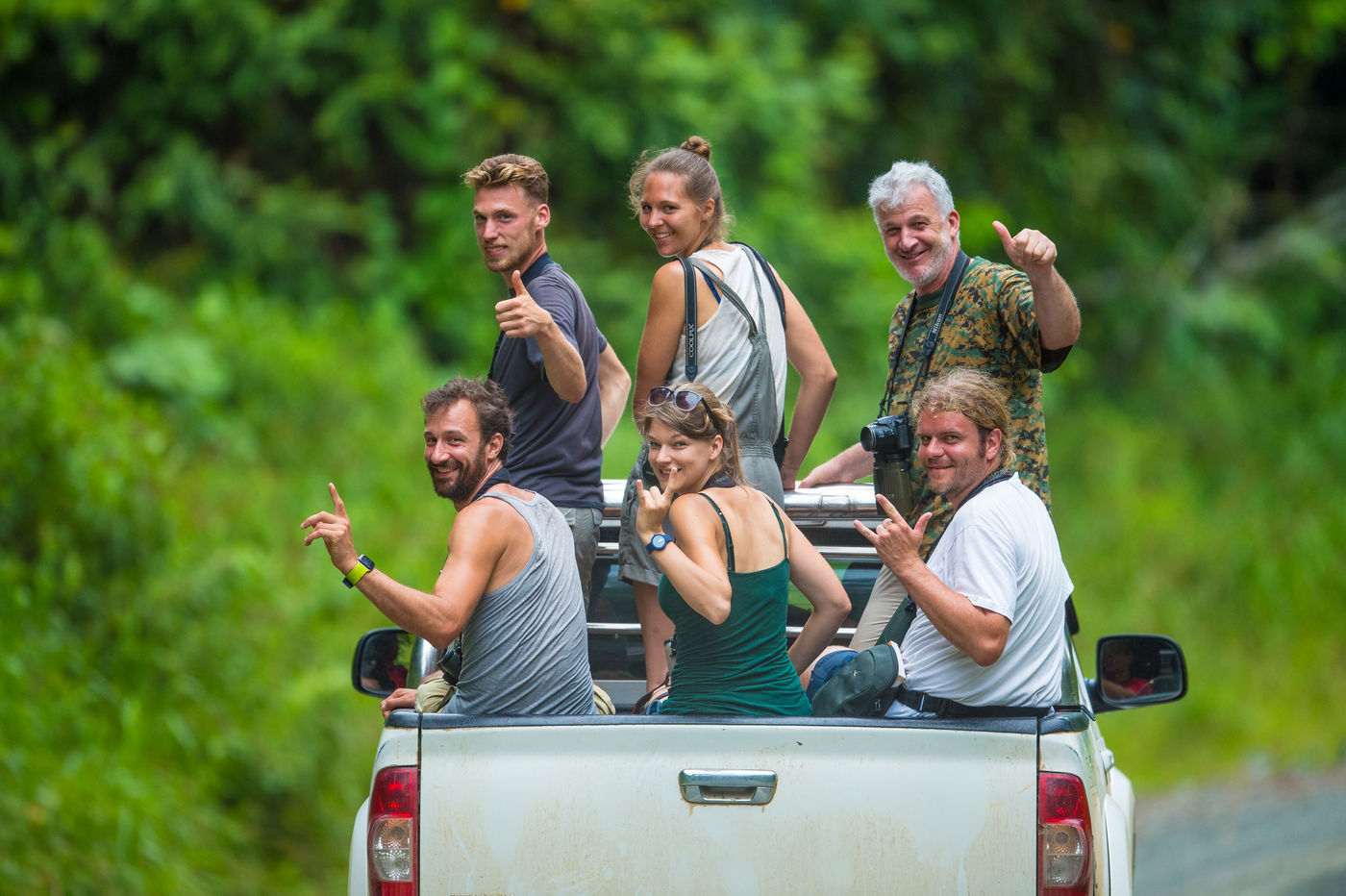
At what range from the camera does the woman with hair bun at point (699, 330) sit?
13.3ft

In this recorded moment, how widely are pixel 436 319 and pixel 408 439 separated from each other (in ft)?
5.39

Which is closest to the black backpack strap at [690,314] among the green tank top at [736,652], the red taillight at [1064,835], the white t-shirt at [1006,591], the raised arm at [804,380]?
the raised arm at [804,380]

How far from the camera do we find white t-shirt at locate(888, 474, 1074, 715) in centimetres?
329

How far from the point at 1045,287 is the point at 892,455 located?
0.61 metres

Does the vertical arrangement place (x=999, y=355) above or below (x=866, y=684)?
above

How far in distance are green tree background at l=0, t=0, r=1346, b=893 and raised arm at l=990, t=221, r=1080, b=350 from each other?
4.14m

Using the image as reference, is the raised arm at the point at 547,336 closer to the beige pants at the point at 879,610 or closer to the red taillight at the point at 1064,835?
the beige pants at the point at 879,610


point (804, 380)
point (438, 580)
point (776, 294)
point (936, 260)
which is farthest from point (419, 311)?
point (438, 580)

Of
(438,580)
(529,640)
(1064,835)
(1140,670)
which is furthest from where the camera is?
(1140,670)

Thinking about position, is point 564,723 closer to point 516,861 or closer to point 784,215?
point 516,861

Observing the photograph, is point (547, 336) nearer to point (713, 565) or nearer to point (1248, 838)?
point (713, 565)

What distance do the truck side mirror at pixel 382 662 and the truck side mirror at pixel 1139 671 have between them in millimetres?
2103

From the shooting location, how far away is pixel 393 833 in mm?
3230

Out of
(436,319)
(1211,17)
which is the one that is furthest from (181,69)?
(1211,17)
